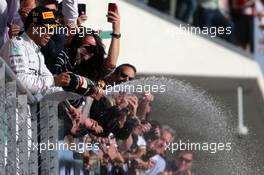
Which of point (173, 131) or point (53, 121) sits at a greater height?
point (53, 121)

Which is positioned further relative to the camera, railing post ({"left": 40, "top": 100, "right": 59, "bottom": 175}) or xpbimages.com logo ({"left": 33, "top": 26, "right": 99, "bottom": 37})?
xpbimages.com logo ({"left": 33, "top": 26, "right": 99, "bottom": 37})

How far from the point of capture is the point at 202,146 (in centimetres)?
597

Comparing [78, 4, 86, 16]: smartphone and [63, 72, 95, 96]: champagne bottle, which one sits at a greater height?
[78, 4, 86, 16]: smartphone

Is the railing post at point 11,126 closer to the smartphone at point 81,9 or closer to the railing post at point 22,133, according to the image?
the railing post at point 22,133

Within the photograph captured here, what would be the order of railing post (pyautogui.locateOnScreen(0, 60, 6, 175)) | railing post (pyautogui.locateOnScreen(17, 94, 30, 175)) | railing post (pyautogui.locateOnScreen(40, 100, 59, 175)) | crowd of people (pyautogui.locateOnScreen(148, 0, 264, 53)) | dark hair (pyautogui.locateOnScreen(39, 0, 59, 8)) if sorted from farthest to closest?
crowd of people (pyautogui.locateOnScreen(148, 0, 264, 53))
dark hair (pyautogui.locateOnScreen(39, 0, 59, 8))
railing post (pyautogui.locateOnScreen(40, 100, 59, 175))
railing post (pyautogui.locateOnScreen(17, 94, 30, 175))
railing post (pyautogui.locateOnScreen(0, 60, 6, 175))

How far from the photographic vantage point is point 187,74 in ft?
28.7

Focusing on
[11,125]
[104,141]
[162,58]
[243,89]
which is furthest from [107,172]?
[243,89]

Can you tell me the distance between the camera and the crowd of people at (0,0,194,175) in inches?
203

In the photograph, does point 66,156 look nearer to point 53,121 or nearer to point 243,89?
point 53,121

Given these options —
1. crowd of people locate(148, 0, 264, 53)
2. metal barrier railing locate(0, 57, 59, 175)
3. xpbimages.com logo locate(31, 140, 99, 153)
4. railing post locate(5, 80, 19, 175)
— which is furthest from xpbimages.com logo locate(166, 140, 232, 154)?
crowd of people locate(148, 0, 264, 53)

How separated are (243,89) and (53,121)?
4674 mm

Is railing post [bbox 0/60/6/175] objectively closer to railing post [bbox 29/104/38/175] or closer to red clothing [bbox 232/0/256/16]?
railing post [bbox 29/104/38/175]

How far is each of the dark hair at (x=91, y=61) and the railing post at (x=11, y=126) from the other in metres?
0.77

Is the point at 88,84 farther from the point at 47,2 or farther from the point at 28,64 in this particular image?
the point at 47,2
